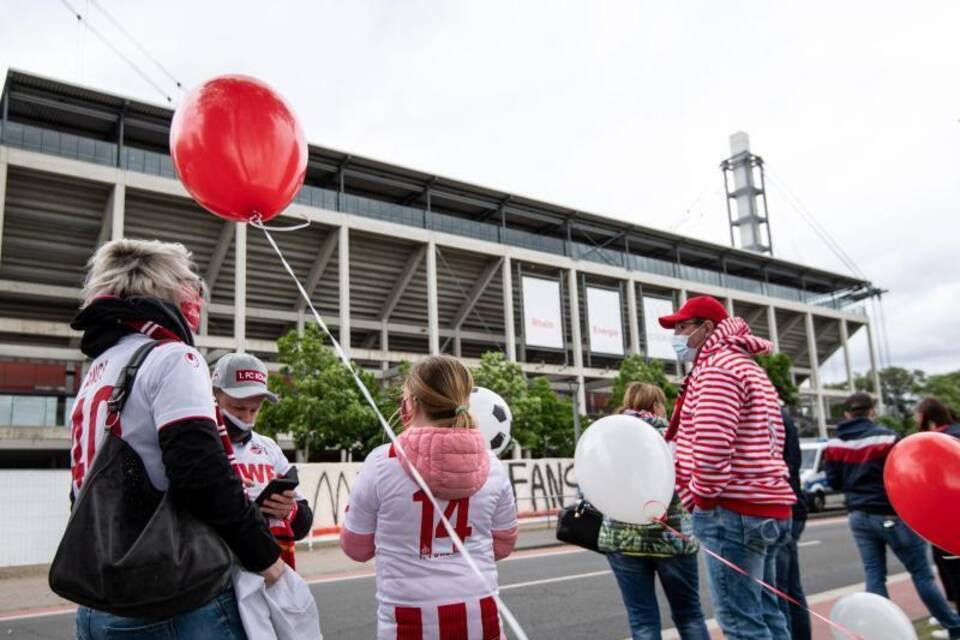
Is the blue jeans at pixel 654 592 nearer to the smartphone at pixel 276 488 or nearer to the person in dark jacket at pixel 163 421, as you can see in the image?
the smartphone at pixel 276 488

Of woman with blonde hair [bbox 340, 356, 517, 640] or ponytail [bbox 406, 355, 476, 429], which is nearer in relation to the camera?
woman with blonde hair [bbox 340, 356, 517, 640]

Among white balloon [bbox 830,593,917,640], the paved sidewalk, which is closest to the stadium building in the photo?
the paved sidewalk

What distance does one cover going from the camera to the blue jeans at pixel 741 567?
10.5 ft

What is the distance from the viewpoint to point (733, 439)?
10.8 ft

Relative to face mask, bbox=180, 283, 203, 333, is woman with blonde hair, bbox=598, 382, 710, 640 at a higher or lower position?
lower

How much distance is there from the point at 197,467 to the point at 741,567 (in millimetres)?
2498

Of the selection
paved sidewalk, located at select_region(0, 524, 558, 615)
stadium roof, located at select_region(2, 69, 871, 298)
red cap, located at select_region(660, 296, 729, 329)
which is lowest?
paved sidewalk, located at select_region(0, 524, 558, 615)

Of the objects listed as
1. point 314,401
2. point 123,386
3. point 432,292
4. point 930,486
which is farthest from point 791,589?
point 432,292

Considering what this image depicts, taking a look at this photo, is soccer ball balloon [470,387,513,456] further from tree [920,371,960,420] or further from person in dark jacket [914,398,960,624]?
tree [920,371,960,420]

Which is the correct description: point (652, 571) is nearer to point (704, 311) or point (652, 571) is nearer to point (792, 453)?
point (704, 311)

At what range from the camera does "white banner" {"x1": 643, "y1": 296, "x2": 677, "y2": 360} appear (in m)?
43.1

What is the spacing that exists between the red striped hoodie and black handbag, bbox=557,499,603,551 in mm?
501

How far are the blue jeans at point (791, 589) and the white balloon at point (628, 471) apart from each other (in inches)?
59.5

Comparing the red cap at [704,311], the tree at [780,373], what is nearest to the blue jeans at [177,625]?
the red cap at [704,311]
